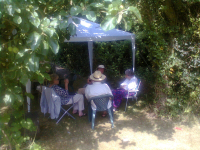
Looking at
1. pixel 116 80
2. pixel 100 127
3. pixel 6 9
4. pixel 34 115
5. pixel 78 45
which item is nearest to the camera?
pixel 6 9

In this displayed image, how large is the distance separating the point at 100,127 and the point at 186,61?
243 cm

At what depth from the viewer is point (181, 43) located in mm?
4102

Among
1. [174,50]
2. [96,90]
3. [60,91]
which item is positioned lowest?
[60,91]

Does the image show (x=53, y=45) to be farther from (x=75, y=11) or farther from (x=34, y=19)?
(x=75, y=11)

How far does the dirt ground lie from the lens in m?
3.33

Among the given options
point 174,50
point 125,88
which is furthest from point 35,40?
point 125,88

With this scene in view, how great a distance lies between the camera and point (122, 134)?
3.75 meters

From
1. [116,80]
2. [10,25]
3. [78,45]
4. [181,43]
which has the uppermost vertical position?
[10,25]

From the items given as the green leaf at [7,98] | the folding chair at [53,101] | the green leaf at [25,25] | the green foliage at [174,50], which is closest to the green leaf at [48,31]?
the green leaf at [25,25]

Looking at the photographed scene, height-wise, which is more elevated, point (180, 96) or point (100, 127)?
point (180, 96)

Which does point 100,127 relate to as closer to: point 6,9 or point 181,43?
point 181,43

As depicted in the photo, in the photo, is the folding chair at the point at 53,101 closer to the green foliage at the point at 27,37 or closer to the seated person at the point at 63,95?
the seated person at the point at 63,95

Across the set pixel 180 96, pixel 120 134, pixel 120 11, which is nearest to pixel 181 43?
pixel 180 96

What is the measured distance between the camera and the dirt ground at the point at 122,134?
333 cm
